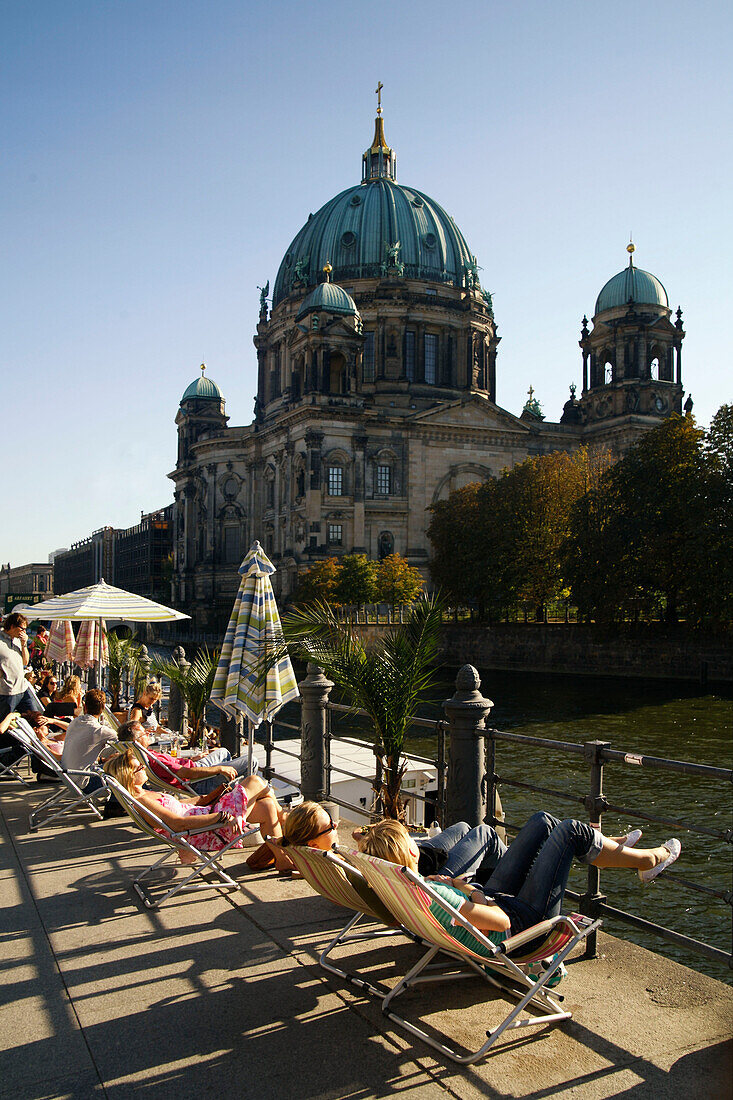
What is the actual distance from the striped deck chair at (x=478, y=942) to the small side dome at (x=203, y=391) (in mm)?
97232

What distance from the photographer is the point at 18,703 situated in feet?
37.0

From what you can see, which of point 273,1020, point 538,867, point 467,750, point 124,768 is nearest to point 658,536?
point 467,750

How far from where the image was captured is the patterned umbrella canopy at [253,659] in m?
10.4

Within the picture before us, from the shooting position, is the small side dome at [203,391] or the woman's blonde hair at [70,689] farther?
the small side dome at [203,391]

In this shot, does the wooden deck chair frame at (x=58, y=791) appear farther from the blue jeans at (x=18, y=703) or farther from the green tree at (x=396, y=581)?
the green tree at (x=396, y=581)

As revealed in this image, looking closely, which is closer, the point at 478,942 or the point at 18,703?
the point at 478,942

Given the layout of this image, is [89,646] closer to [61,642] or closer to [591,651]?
[61,642]

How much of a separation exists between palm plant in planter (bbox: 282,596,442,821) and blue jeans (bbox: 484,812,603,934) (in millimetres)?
3103

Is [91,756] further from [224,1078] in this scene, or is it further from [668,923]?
[668,923]

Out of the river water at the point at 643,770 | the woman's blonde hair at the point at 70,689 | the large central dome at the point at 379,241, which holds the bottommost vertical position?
the river water at the point at 643,770

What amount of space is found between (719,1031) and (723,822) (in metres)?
13.6

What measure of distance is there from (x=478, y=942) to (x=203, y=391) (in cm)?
9827

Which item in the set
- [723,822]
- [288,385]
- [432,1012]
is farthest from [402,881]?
[288,385]

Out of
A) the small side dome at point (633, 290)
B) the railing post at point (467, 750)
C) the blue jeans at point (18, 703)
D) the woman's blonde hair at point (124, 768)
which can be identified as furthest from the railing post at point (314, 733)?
the small side dome at point (633, 290)
